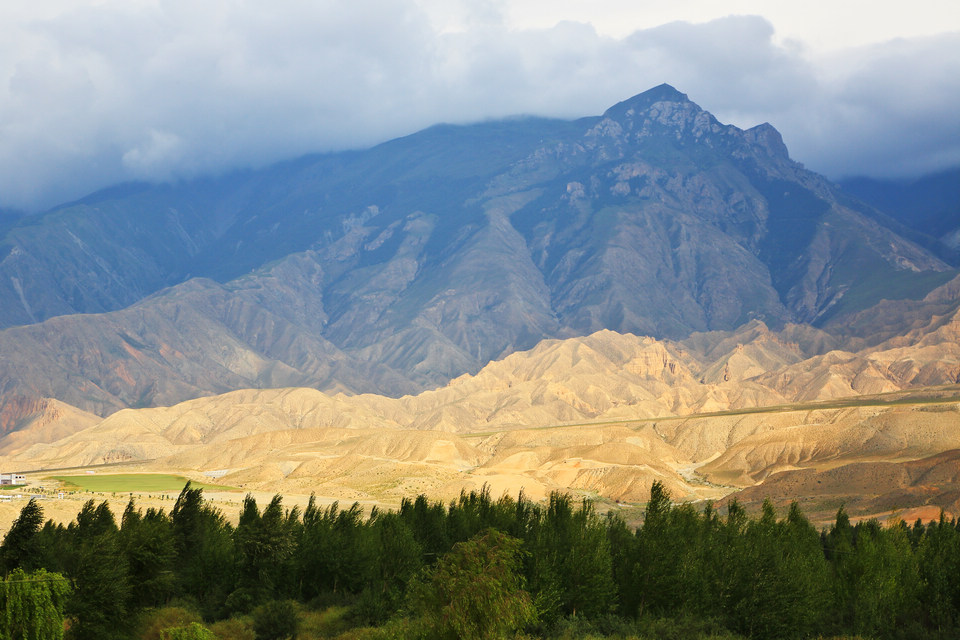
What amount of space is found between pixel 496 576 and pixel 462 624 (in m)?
2.00

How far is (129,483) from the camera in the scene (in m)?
159

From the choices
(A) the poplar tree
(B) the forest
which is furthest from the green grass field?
(A) the poplar tree

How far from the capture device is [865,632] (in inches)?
1949

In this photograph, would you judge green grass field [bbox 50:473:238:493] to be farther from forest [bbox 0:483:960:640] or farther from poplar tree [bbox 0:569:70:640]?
poplar tree [bbox 0:569:70:640]

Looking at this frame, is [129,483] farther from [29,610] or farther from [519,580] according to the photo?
[519,580]

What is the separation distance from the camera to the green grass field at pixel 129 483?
149150 mm

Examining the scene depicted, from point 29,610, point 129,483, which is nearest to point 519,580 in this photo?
point 29,610

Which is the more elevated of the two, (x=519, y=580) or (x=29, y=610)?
(x=29, y=610)

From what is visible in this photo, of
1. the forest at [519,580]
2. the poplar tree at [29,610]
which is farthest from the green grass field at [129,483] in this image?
the poplar tree at [29,610]

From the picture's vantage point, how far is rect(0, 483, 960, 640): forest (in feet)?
164

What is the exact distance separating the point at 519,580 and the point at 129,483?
131117 mm

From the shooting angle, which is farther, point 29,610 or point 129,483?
point 129,483

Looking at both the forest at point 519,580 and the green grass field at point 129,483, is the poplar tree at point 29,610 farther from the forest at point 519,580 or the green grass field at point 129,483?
the green grass field at point 129,483

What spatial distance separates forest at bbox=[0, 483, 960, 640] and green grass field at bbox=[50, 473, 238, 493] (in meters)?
79.5
